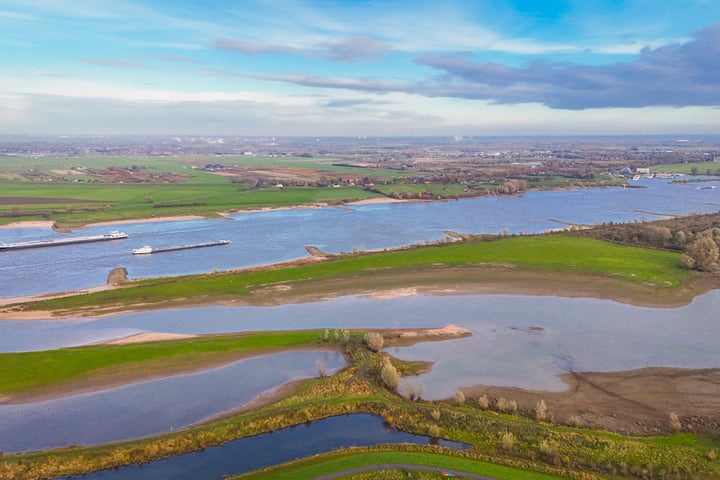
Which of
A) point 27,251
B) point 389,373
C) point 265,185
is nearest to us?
point 389,373

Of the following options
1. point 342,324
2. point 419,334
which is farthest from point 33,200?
point 419,334

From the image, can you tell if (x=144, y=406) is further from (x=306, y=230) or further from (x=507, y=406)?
(x=306, y=230)

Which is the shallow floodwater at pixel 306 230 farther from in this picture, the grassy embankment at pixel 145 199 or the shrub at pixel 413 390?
the shrub at pixel 413 390

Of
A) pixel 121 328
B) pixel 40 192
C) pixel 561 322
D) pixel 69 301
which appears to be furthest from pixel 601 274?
pixel 40 192

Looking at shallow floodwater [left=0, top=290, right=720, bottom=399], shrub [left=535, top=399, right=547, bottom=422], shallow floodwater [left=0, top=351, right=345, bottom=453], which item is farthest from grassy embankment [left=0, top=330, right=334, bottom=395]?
shrub [left=535, top=399, right=547, bottom=422]

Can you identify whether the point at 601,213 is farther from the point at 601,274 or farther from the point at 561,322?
the point at 561,322

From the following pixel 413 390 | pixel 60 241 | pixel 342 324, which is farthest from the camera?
pixel 60 241

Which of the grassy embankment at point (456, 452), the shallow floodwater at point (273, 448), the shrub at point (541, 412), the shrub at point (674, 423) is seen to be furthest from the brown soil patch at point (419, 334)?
the shrub at point (674, 423)

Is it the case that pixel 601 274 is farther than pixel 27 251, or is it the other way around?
pixel 27 251
